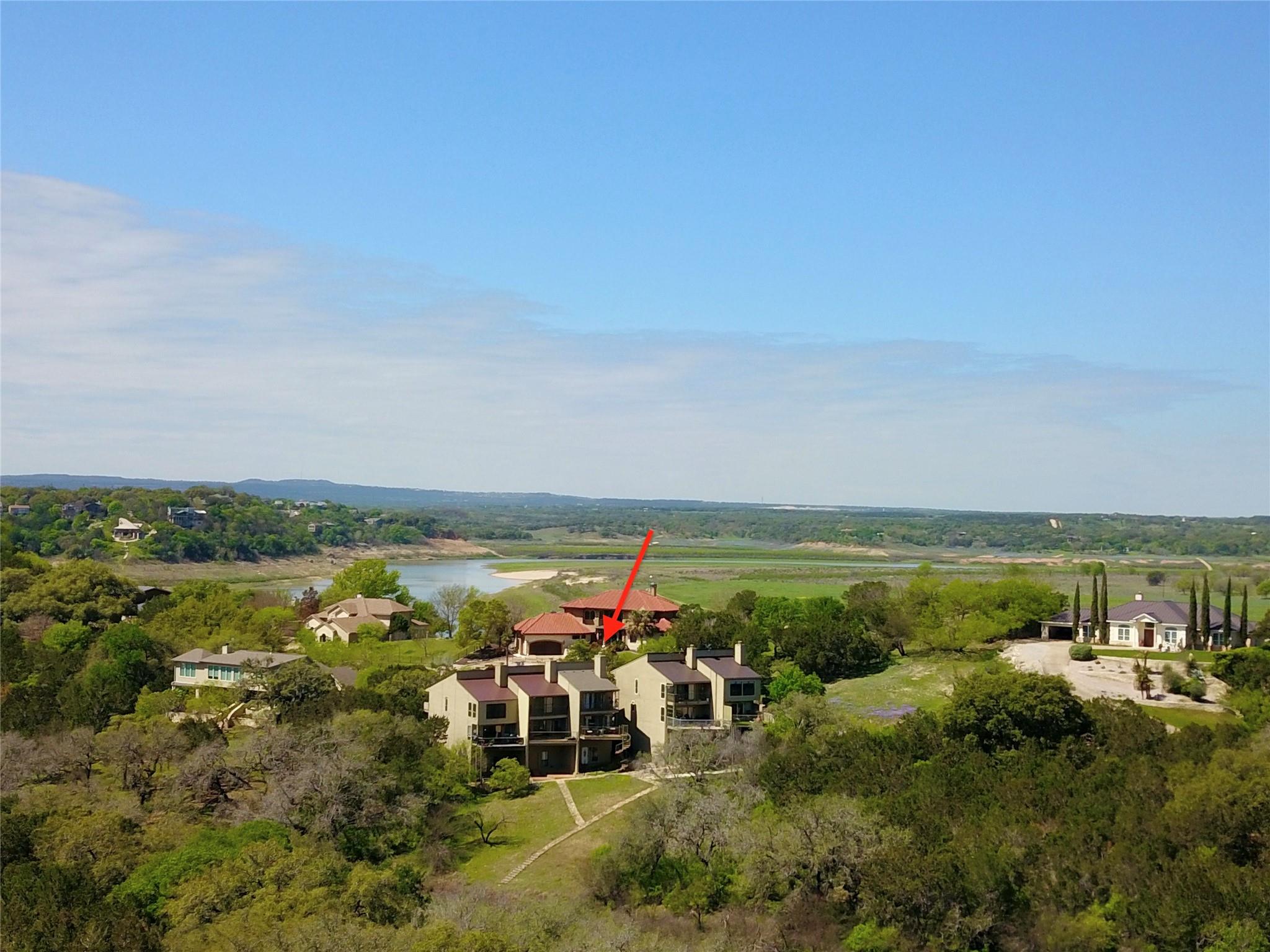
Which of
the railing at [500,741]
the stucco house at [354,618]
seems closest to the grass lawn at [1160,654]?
the railing at [500,741]

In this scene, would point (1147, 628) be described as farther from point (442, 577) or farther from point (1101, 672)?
point (442, 577)

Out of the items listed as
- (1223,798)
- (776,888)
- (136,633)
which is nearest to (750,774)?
(776,888)

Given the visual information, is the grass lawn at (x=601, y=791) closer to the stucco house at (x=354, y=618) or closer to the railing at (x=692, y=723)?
the railing at (x=692, y=723)

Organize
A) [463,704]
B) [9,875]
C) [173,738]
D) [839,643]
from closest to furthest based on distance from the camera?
1. [9,875]
2. [173,738]
3. [463,704]
4. [839,643]

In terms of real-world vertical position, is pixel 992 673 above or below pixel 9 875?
above

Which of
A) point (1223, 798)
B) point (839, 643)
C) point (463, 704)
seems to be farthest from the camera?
point (839, 643)

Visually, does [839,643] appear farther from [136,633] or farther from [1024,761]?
[136,633]

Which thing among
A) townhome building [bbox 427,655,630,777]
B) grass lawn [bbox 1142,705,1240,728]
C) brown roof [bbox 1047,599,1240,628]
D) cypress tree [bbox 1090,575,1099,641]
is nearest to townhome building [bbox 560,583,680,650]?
townhome building [bbox 427,655,630,777]
